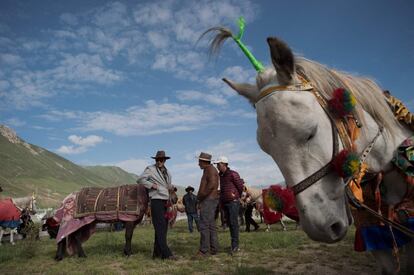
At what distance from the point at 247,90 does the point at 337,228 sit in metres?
1.16

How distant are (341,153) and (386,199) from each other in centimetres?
95

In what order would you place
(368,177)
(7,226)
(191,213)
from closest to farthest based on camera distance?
(368,177) < (7,226) < (191,213)

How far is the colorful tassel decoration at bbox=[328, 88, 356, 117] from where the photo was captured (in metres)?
2.00

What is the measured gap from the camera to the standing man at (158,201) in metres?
7.04

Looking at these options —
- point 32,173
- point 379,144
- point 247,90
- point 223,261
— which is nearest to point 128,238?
point 223,261

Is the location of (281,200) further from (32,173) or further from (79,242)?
(32,173)

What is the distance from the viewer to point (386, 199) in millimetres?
2465

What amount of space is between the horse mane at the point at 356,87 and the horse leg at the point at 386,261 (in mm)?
1018

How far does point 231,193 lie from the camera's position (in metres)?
8.05

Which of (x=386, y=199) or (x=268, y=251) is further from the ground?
(x=386, y=199)

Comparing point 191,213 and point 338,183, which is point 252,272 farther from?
point 191,213

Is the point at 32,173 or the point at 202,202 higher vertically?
the point at 32,173

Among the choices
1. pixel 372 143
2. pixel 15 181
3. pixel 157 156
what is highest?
pixel 15 181

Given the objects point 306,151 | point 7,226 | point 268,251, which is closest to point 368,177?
point 306,151
